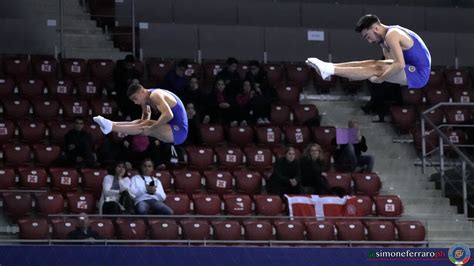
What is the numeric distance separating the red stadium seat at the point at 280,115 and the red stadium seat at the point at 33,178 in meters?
5.20

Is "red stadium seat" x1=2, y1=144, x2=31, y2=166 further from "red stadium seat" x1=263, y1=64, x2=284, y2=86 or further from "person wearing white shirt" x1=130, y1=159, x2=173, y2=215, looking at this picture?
"red stadium seat" x1=263, y1=64, x2=284, y2=86

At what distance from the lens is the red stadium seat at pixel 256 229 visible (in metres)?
17.5

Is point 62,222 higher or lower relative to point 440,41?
lower

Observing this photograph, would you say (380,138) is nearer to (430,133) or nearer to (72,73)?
(430,133)

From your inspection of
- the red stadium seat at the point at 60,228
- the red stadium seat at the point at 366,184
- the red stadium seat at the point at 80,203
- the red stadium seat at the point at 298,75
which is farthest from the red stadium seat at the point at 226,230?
the red stadium seat at the point at 298,75

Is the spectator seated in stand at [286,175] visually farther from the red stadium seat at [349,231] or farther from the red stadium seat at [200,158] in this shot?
the red stadium seat at [200,158]

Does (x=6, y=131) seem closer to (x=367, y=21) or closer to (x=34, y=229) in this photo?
(x=34, y=229)

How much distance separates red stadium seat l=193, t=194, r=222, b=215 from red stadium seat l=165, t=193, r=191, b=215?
0.55 ft

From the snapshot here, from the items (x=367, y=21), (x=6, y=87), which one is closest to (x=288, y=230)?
(x=367, y=21)

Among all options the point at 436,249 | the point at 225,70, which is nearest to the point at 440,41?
the point at 225,70

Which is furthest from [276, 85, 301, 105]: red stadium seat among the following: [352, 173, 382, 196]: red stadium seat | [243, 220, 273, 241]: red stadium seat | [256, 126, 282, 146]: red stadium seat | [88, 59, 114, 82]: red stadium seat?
[243, 220, 273, 241]: red stadium seat

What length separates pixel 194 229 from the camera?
17078 millimetres

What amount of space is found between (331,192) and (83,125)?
15.6 ft

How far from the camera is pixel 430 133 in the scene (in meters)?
21.2
